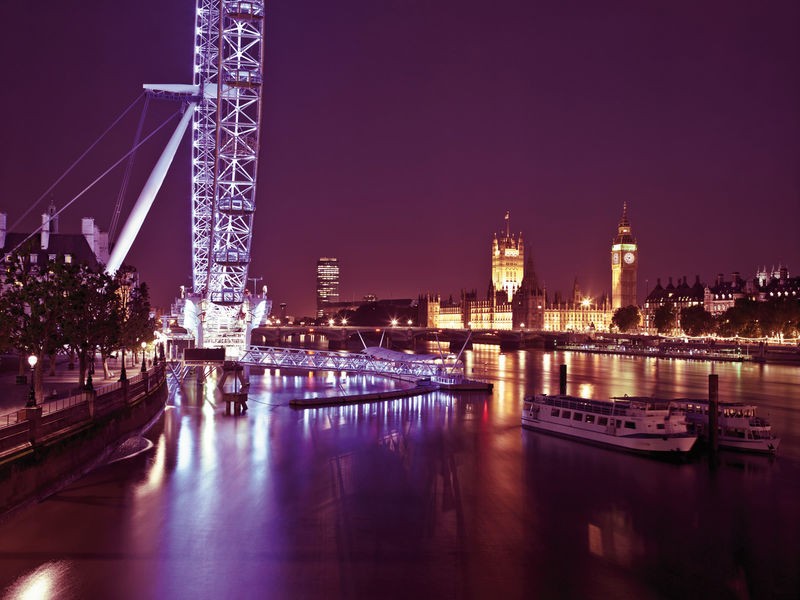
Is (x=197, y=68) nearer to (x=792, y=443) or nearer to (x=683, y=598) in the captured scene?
(x=792, y=443)

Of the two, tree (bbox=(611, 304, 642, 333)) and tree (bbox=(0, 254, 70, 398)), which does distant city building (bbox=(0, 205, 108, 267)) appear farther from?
tree (bbox=(611, 304, 642, 333))

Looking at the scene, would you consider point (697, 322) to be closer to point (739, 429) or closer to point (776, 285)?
point (776, 285)

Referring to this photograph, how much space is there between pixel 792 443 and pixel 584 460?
10615mm

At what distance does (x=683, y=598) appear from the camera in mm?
14906

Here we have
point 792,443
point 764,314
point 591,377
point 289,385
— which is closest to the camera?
point 792,443

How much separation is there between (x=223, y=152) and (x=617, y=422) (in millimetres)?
28897

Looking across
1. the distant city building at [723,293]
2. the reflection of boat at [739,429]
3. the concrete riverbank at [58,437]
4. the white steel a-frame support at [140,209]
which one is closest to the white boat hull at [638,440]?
the reflection of boat at [739,429]

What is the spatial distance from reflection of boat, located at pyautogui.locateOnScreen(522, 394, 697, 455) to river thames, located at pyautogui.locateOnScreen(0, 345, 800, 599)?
2.13 ft

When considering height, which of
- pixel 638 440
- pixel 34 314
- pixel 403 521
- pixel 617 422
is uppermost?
pixel 34 314

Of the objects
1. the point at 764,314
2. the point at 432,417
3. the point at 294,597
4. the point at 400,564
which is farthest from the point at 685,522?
the point at 764,314

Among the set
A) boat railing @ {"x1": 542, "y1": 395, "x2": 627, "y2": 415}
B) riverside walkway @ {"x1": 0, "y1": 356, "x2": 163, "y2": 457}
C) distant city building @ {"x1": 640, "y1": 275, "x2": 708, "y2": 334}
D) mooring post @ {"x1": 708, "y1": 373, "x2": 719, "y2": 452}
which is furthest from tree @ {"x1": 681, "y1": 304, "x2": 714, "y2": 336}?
riverside walkway @ {"x1": 0, "y1": 356, "x2": 163, "y2": 457}

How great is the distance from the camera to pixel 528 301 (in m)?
168

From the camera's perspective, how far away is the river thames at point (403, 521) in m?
15.1

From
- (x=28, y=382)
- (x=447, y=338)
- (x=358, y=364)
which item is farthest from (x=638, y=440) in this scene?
(x=447, y=338)
